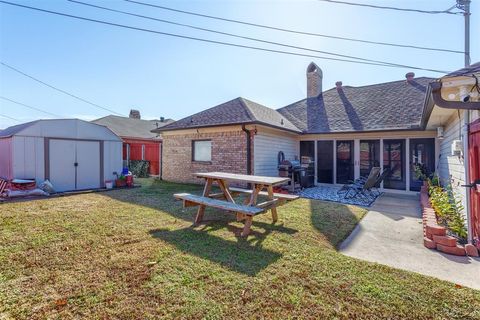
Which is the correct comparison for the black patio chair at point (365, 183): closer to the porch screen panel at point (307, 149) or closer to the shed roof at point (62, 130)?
the porch screen panel at point (307, 149)

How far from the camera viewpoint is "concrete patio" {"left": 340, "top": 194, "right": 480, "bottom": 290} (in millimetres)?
Answer: 2885

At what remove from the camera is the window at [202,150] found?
397 inches

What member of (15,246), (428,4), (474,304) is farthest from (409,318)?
(428,4)

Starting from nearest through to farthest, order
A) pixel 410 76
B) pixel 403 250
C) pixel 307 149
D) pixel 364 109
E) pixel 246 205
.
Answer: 1. pixel 403 250
2. pixel 246 205
3. pixel 364 109
4. pixel 307 149
5. pixel 410 76

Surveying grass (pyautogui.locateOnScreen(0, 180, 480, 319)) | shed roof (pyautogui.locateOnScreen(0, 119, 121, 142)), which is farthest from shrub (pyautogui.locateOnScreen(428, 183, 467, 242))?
shed roof (pyautogui.locateOnScreen(0, 119, 121, 142))

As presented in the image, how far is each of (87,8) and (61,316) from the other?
334 inches

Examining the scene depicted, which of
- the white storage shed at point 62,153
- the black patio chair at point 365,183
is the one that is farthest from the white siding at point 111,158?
the black patio chair at point 365,183

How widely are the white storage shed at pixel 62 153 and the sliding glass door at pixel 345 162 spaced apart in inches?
390

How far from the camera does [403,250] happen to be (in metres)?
3.62

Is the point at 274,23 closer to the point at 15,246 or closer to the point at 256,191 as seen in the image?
the point at 256,191

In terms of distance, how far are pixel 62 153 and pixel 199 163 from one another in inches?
203

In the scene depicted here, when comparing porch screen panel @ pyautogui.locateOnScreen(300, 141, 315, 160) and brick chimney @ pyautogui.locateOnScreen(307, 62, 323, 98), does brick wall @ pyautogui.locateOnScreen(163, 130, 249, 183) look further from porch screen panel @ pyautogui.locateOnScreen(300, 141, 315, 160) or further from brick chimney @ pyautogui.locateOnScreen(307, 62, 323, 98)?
brick chimney @ pyautogui.locateOnScreen(307, 62, 323, 98)

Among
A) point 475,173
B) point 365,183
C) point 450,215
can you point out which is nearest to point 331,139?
point 365,183

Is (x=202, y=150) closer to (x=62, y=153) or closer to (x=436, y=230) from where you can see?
(x=62, y=153)
